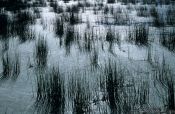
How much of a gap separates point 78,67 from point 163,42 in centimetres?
183

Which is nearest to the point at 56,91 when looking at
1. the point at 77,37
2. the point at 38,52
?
the point at 38,52

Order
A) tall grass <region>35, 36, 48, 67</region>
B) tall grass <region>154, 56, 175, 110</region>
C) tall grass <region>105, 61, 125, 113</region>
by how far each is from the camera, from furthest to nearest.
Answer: tall grass <region>35, 36, 48, 67</region> < tall grass <region>105, 61, 125, 113</region> < tall grass <region>154, 56, 175, 110</region>

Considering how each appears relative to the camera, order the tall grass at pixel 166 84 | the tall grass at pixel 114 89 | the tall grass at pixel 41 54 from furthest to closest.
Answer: the tall grass at pixel 41 54 → the tall grass at pixel 114 89 → the tall grass at pixel 166 84

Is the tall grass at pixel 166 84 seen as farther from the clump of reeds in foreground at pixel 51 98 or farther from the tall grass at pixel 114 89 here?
the clump of reeds in foreground at pixel 51 98

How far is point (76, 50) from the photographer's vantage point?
5.02 meters

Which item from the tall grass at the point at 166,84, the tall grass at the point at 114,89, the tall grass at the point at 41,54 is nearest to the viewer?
the tall grass at the point at 166,84

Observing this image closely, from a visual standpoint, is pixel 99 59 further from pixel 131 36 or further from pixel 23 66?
pixel 131 36

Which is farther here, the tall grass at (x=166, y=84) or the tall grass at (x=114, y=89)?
the tall grass at (x=114, y=89)

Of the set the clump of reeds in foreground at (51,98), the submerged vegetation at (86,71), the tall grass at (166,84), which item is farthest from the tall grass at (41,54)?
the tall grass at (166,84)

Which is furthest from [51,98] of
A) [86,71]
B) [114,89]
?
[86,71]

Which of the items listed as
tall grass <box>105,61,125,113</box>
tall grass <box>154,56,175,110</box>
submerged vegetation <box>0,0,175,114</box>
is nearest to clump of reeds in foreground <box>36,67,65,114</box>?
submerged vegetation <box>0,0,175,114</box>

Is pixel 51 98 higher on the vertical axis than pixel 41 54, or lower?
lower

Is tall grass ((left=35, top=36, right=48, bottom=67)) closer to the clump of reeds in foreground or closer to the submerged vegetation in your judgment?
the submerged vegetation

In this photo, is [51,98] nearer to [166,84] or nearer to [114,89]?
[114,89]
